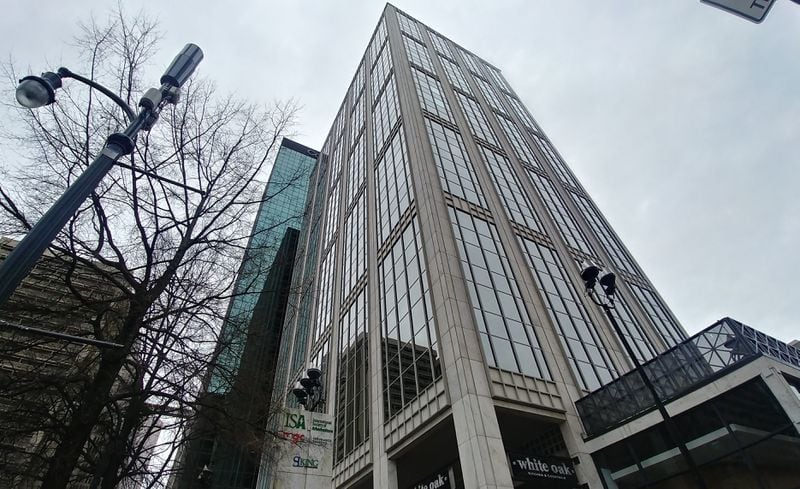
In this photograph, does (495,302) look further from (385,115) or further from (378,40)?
(378,40)

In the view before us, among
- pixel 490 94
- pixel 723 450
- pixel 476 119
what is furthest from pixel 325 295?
pixel 723 450

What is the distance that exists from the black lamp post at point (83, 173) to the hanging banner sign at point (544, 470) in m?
16.0

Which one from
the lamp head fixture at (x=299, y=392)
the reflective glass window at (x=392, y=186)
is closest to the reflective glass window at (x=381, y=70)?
the reflective glass window at (x=392, y=186)

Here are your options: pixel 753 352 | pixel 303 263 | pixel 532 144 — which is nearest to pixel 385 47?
pixel 532 144

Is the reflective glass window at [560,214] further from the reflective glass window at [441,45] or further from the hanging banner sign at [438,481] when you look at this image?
the reflective glass window at [441,45]

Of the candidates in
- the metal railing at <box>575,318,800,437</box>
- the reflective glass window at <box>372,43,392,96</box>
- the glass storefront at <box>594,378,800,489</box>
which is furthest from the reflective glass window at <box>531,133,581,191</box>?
the glass storefront at <box>594,378,800,489</box>

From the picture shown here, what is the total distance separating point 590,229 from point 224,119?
35.5 metres

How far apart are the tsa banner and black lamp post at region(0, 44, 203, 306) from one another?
6.39 m

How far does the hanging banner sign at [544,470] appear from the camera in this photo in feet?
52.0

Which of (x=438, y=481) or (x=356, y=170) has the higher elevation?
(x=356, y=170)

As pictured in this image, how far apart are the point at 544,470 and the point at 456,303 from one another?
25.4 feet

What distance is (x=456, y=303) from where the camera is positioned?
67.1 feet

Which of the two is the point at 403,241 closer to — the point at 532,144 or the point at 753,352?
the point at 753,352

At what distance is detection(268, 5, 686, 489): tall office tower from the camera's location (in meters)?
18.8
